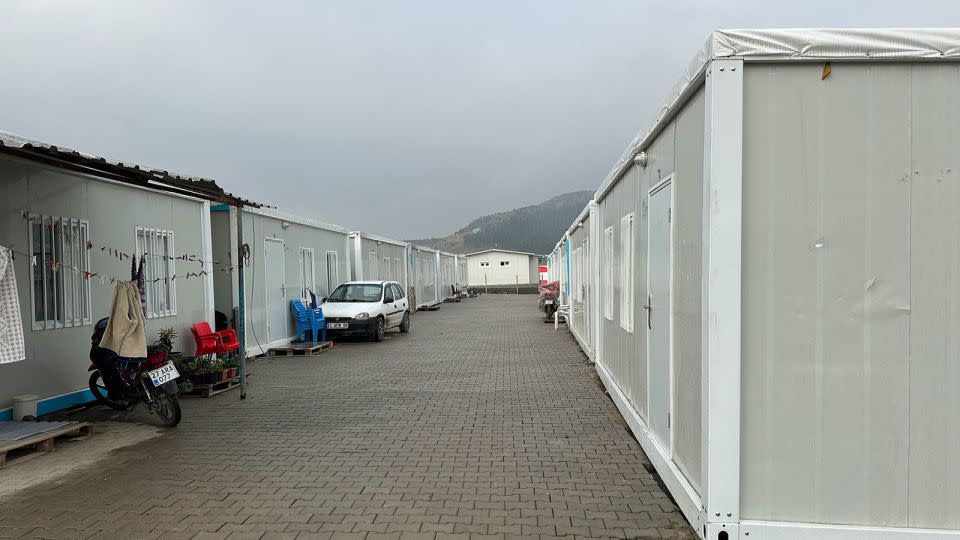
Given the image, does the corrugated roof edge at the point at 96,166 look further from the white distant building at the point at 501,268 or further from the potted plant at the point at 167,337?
the white distant building at the point at 501,268

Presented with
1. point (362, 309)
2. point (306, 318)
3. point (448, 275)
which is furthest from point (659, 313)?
point (448, 275)

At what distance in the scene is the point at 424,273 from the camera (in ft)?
111

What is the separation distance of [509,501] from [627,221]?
3553 millimetres

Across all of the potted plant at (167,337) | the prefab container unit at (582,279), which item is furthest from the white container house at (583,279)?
the potted plant at (167,337)

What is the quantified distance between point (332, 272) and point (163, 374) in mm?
11518

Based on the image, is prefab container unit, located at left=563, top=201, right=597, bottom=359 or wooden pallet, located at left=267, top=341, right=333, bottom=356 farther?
wooden pallet, located at left=267, top=341, right=333, bottom=356

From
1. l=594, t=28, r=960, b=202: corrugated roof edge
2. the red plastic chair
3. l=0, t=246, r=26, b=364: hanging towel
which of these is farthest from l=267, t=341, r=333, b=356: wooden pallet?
l=594, t=28, r=960, b=202: corrugated roof edge

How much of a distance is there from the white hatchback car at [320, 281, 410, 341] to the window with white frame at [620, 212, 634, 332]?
9.50m

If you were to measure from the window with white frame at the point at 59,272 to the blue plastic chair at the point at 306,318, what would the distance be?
688 cm

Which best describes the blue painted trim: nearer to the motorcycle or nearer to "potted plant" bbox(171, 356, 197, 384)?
the motorcycle

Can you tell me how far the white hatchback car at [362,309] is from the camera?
1606 centimetres

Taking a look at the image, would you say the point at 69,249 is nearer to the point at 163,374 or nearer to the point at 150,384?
the point at 150,384

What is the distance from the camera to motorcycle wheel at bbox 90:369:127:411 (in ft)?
25.3

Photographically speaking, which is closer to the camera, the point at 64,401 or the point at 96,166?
the point at 96,166
